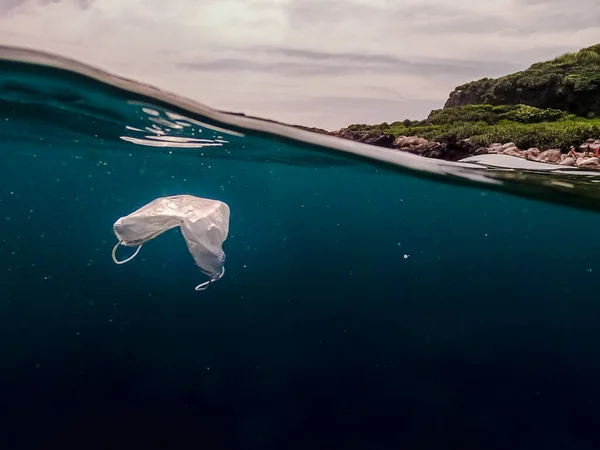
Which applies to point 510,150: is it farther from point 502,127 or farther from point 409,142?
point 502,127

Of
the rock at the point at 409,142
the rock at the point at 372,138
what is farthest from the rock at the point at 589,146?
the rock at the point at 372,138

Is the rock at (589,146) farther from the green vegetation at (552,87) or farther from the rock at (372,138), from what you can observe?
the green vegetation at (552,87)

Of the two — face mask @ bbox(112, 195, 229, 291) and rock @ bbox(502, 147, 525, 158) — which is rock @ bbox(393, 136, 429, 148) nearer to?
rock @ bbox(502, 147, 525, 158)

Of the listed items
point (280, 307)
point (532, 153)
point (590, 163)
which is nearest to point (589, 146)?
point (590, 163)

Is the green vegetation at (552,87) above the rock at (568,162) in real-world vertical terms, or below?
above

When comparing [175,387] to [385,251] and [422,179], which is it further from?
[385,251]

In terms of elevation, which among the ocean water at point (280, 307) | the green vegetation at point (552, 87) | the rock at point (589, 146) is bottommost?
the ocean water at point (280, 307)

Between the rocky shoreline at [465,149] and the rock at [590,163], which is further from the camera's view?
the rocky shoreline at [465,149]

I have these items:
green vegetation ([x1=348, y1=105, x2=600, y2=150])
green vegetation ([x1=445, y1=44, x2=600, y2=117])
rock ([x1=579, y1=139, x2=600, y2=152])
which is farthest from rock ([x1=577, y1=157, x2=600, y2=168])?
green vegetation ([x1=445, y1=44, x2=600, y2=117])
